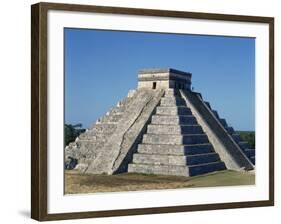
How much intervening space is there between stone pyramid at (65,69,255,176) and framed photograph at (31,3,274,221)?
1cm

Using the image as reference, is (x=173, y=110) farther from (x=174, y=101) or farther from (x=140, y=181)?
(x=140, y=181)

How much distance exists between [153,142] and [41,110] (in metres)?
1.47

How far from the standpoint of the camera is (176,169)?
319 inches

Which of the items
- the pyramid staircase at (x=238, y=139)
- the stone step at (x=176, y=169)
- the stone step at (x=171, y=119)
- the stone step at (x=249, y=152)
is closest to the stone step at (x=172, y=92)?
the stone step at (x=171, y=119)

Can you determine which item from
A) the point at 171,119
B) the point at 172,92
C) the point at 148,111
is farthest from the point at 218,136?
the point at 148,111

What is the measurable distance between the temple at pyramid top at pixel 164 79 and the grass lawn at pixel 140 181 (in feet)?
3.32

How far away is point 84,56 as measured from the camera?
760cm

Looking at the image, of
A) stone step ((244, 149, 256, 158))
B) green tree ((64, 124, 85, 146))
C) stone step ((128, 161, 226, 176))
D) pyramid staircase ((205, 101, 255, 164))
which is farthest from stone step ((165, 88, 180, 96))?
green tree ((64, 124, 85, 146))

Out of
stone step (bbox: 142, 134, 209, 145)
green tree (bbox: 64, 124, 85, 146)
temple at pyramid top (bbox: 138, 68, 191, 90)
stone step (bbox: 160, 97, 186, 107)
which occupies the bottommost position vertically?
stone step (bbox: 142, 134, 209, 145)

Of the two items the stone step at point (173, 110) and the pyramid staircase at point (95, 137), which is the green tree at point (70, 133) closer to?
the pyramid staircase at point (95, 137)

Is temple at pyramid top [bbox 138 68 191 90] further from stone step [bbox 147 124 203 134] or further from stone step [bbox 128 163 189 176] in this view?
stone step [bbox 128 163 189 176]

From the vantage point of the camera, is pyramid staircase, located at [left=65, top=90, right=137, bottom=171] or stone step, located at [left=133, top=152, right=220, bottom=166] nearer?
pyramid staircase, located at [left=65, top=90, right=137, bottom=171]

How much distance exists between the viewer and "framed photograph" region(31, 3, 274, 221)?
7359 millimetres

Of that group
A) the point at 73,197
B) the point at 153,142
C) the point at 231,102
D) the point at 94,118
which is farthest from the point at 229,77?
the point at 73,197
